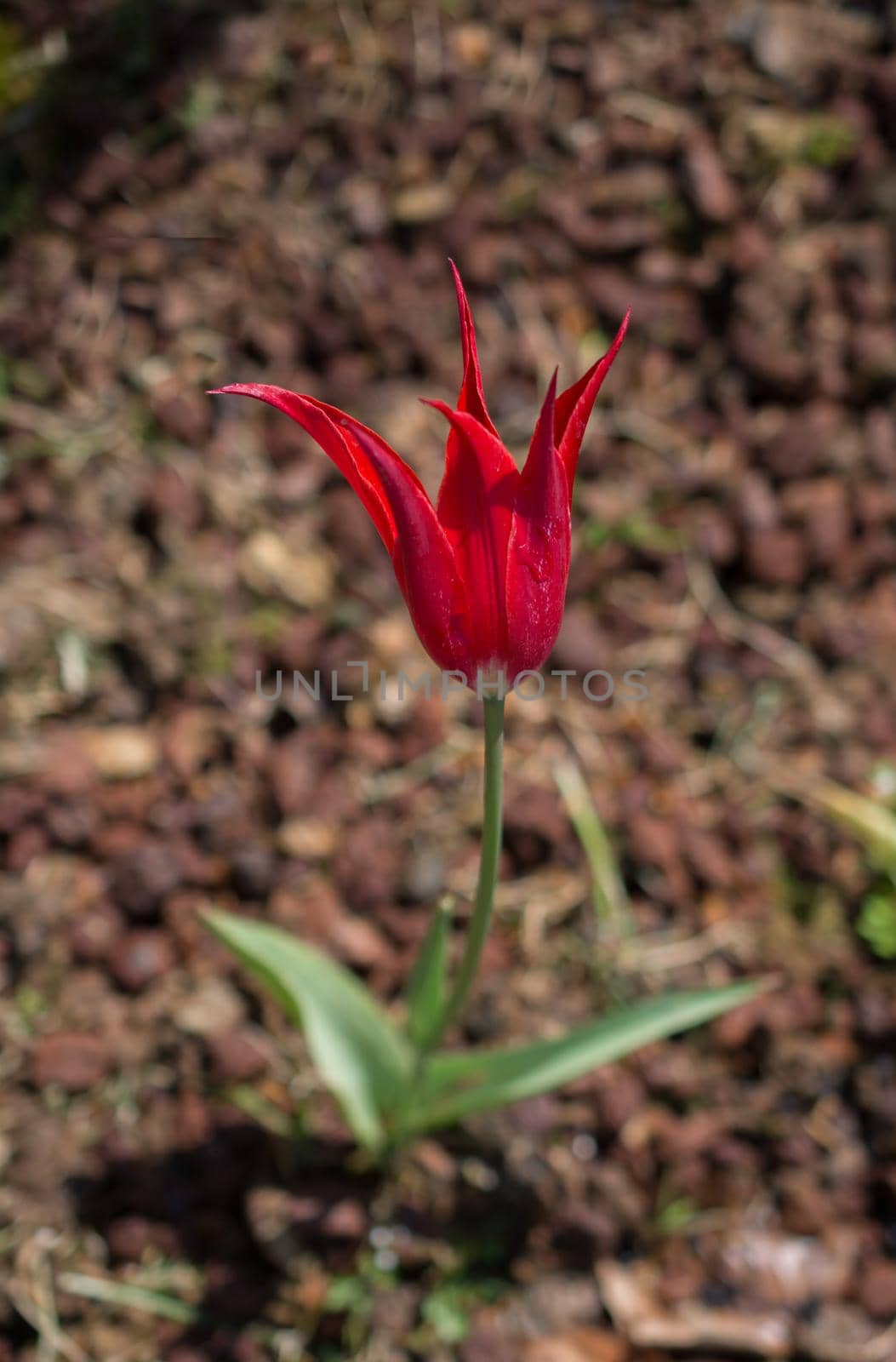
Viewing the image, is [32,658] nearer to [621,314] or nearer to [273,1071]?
[273,1071]

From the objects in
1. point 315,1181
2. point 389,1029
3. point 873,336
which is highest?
point 873,336

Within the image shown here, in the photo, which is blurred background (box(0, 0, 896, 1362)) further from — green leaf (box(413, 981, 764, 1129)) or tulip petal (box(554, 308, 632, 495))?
tulip petal (box(554, 308, 632, 495))

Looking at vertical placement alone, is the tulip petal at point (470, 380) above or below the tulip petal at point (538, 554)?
above

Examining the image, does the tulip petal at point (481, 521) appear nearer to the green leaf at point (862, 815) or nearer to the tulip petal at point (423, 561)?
the tulip petal at point (423, 561)

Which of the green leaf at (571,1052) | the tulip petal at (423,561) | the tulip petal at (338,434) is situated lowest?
the green leaf at (571,1052)

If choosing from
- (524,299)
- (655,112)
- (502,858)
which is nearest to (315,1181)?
(502,858)

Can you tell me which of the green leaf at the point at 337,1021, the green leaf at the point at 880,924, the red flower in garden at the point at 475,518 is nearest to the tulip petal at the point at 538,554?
the red flower in garden at the point at 475,518
